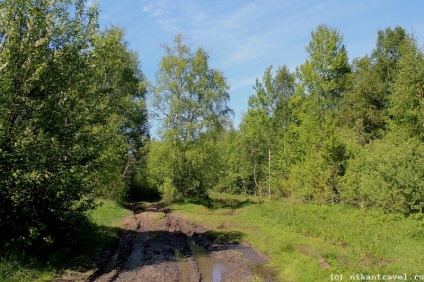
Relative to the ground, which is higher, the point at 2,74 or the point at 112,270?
the point at 2,74

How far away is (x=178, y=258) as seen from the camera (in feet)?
51.2

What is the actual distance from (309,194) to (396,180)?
12317 millimetres

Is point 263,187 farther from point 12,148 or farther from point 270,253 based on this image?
point 12,148

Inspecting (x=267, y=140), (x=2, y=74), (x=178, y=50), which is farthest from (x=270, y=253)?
(x=267, y=140)

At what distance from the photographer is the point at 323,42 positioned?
130 feet

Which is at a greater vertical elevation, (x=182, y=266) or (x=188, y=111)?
(x=188, y=111)

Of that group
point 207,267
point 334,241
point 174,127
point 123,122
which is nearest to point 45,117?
point 207,267

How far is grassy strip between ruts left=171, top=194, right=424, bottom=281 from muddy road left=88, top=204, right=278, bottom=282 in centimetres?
117

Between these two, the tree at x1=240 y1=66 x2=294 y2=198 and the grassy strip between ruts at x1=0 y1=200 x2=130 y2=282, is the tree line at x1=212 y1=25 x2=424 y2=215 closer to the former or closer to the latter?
the tree at x1=240 y1=66 x2=294 y2=198

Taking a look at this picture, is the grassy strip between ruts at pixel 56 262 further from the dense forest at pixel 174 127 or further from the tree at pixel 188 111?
the tree at pixel 188 111

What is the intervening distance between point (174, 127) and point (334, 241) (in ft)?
76.8

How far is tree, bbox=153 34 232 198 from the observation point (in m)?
36.1

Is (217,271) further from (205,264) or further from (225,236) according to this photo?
(225,236)

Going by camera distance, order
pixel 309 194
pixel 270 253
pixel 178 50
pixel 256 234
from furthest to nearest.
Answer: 1. pixel 178 50
2. pixel 309 194
3. pixel 256 234
4. pixel 270 253
